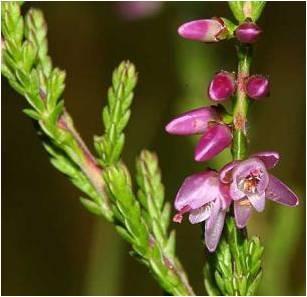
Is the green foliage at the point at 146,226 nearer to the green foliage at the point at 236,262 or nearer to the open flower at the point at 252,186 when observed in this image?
the green foliage at the point at 236,262

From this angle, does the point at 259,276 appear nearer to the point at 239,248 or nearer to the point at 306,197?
the point at 239,248

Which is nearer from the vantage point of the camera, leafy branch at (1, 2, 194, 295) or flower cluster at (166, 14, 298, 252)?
flower cluster at (166, 14, 298, 252)

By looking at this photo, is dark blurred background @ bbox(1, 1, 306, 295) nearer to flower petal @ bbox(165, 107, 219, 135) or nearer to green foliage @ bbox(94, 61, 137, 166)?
green foliage @ bbox(94, 61, 137, 166)

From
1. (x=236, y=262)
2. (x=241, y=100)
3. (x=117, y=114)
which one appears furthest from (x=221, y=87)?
(x=117, y=114)

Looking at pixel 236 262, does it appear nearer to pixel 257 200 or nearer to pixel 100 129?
pixel 257 200

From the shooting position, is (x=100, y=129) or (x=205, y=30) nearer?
(x=205, y=30)

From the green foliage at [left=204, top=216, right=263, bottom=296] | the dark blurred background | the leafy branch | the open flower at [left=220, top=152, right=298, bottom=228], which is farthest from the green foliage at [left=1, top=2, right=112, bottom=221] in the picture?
the dark blurred background
